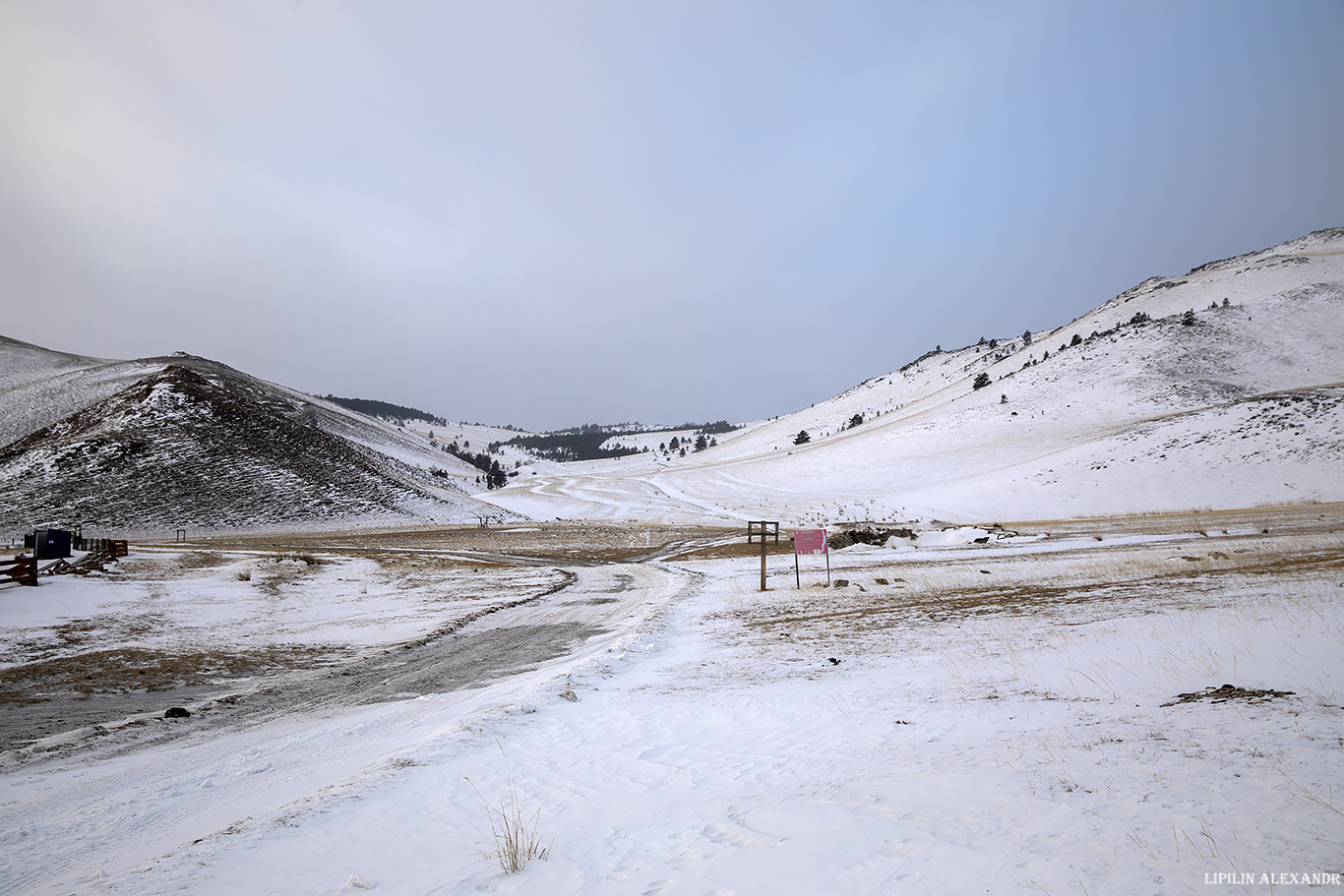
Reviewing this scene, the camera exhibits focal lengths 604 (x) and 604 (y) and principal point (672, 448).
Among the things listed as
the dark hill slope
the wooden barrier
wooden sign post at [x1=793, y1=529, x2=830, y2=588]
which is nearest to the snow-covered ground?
wooden sign post at [x1=793, y1=529, x2=830, y2=588]

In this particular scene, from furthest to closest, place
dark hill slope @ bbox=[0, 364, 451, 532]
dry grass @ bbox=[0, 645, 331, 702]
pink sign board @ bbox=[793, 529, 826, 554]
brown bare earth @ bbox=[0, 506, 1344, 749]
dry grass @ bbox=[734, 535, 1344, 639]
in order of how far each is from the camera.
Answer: dark hill slope @ bbox=[0, 364, 451, 532] → pink sign board @ bbox=[793, 529, 826, 554] → dry grass @ bbox=[734, 535, 1344, 639] → dry grass @ bbox=[0, 645, 331, 702] → brown bare earth @ bbox=[0, 506, 1344, 749]

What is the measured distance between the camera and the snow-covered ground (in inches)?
163

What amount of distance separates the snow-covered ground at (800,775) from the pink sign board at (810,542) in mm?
8266

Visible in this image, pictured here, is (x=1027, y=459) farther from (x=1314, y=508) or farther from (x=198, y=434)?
(x=198, y=434)

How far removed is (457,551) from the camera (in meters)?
46.0

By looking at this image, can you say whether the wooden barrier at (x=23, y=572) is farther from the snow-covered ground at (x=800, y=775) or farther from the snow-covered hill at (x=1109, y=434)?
the snow-covered hill at (x=1109, y=434)

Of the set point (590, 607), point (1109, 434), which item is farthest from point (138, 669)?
point (1109, 434)

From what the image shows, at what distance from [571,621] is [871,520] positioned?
47.9m

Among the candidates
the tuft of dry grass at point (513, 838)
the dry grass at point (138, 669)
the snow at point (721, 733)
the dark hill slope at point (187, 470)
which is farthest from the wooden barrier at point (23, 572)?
the dark hill slope at point (187, 470)

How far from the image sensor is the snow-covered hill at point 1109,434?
5809 centimetres

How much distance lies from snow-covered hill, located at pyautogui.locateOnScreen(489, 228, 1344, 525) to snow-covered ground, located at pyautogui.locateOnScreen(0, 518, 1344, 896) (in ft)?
173

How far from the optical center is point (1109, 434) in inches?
2975

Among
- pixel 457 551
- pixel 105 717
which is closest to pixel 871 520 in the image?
pixel 457 551

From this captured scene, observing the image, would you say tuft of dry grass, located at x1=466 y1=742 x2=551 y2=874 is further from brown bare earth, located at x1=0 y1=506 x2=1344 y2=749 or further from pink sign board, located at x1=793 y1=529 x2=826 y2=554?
pink sign board, located at x1=793 y1=529 x2=826 y2=554
